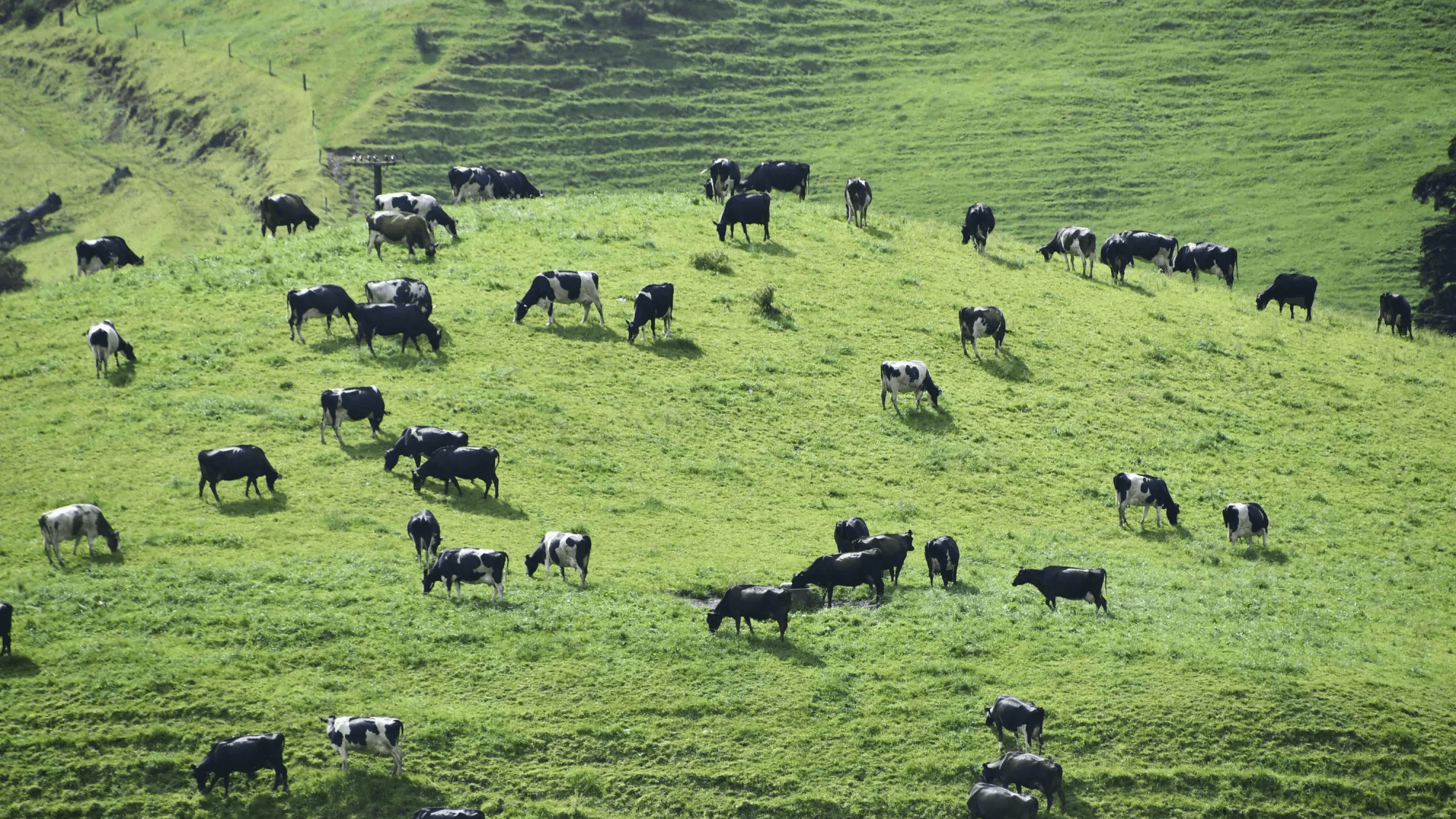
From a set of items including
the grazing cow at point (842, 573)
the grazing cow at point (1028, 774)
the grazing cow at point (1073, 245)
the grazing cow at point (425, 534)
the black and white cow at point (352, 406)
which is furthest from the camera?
the grazing cow at point (1073, 245)

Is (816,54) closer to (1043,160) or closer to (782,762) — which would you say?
(1043,160)

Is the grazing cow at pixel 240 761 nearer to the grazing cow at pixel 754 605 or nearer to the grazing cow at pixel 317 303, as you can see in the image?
the grazing cow at pixel 754 605

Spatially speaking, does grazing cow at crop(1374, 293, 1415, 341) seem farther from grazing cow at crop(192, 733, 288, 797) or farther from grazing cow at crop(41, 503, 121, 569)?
grazing cow at crop(41, 503, 121, 569)

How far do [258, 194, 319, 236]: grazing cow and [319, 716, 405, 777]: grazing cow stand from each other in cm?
3079

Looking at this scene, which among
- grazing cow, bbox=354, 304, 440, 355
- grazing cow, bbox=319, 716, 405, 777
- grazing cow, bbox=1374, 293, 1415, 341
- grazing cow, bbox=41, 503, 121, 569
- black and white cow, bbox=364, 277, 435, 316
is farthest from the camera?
grazing cow, bbox=1374, 293, 1415, 341

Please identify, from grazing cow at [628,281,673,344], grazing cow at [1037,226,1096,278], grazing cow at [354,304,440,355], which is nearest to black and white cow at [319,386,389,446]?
grazing cow at [354,304,440,355]

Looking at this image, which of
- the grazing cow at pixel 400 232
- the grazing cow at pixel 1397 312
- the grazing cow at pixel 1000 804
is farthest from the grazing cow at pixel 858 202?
the grazing cow at pixel 1000 804

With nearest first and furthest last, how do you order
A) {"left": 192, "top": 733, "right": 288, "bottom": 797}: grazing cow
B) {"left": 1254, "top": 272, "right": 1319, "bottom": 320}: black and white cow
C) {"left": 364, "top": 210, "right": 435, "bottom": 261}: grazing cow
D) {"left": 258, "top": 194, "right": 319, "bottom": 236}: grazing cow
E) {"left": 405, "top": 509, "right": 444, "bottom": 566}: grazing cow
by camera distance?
1. {"left": 192, "top": 733, "right": 288, "bottom": 797}: grazing cow
2. {"left": 405, "top": 509, "right": 444, "bottom": 566}: grazing cow
3. {"left": 364, "top": 210, "right": 435, "bottom": 261}: grazing cow
4. {"left": 258, "top": 194, "right": 319, "bottom": 236}: grazing cow
5. {"left": 1254, "top": 272, "right": 1319, "bottom": 320}: black and white cow

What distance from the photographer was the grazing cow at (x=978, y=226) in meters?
48.6

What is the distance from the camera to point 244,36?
10888 centimetres

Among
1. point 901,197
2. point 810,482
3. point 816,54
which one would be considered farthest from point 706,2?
point 810,482

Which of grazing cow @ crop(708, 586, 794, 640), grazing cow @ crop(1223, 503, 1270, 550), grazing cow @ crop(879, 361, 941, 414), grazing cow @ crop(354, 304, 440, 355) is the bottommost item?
grazing cow @ crop(708, 586, 794, 640)

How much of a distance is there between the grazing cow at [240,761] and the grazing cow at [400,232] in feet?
84.1

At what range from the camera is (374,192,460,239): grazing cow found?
149 feet
